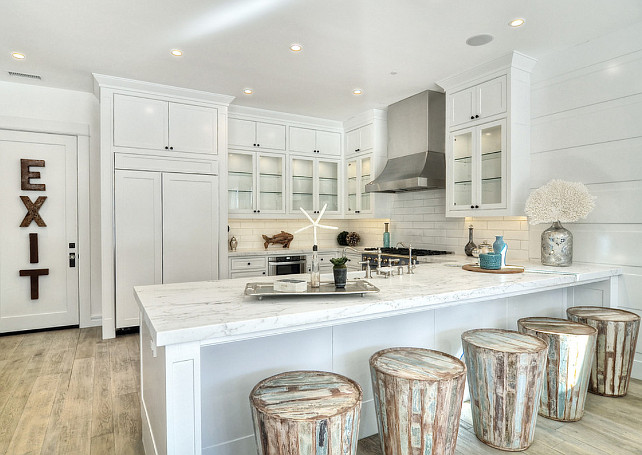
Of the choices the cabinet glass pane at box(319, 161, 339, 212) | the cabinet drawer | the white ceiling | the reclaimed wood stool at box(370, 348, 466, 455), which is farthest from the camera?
the cabinet glass pane at box(319, 161, 339, 212)

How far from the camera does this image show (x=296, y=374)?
1.58 metres

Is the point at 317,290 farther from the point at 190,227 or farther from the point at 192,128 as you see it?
the point at 192,128

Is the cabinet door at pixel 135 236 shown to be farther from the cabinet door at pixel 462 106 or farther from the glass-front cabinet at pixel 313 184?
the cabinet door at pixel 462 106

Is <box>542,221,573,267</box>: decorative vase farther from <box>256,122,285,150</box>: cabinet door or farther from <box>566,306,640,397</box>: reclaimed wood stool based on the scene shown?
<box>256,122,285,150</box>: cabinet door

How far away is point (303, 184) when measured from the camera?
533 centimetres

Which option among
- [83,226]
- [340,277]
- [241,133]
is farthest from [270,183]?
[340,277]

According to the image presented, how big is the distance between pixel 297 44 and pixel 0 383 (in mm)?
3472

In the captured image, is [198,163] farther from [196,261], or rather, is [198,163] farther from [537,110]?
[537,110]

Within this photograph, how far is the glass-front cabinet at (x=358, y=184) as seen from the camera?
512 centimetres

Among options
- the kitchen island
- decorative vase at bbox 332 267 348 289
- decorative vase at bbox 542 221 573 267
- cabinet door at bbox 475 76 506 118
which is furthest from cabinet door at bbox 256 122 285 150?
decorative vase at bbox 332 267 348 289

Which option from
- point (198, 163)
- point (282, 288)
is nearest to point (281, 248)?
Result: point (198, 163)

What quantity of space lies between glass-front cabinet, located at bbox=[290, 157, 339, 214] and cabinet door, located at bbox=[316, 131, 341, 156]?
134 mm

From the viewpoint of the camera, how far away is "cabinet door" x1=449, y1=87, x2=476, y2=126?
144 inches

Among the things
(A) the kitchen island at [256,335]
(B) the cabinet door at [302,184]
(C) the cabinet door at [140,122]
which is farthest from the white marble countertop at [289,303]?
(B) the cabinet door at [302,184]
